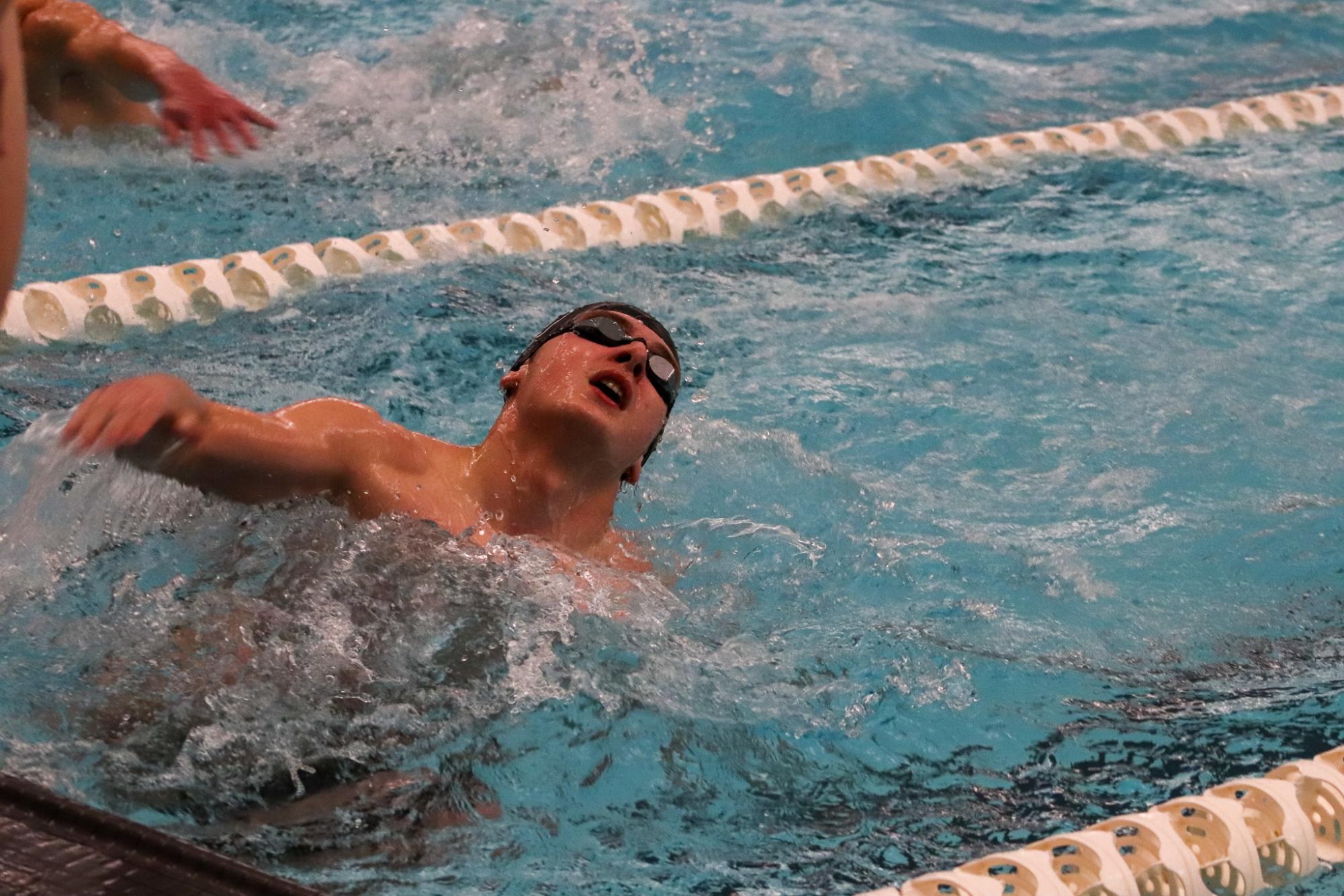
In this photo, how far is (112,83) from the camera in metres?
3.86

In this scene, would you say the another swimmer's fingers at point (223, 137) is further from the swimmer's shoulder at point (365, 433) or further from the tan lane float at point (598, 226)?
the swimmer's shoulder at point (365, 433)

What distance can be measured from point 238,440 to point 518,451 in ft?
1.94

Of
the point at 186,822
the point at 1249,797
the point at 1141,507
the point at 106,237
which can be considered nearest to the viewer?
the point at 186,822

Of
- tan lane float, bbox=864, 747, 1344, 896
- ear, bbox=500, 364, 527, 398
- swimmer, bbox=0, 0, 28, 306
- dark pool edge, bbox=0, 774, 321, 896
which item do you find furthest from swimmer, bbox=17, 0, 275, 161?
tan lane float, bbox=864, 747, 1344, 896

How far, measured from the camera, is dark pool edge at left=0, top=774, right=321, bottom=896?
5.30ft

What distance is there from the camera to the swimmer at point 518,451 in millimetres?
2213

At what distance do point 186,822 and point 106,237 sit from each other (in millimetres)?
2796

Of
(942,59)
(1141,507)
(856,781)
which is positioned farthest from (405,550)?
(942,59)

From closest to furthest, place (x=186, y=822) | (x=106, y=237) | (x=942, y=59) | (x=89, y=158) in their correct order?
(x=186, y=822)
(x=106, y=237)
(x=89, y=158)
(x=942, y=59)

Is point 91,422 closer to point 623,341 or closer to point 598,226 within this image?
point 623,341

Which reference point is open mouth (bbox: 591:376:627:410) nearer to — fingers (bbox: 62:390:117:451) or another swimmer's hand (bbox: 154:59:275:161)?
fingers (bbox: 62:390:117:451)

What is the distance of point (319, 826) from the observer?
6.50 ft

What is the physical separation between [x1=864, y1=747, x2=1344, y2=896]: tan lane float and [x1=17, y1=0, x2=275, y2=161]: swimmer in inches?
85.1

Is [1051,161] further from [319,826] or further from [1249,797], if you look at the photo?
[319,826]
